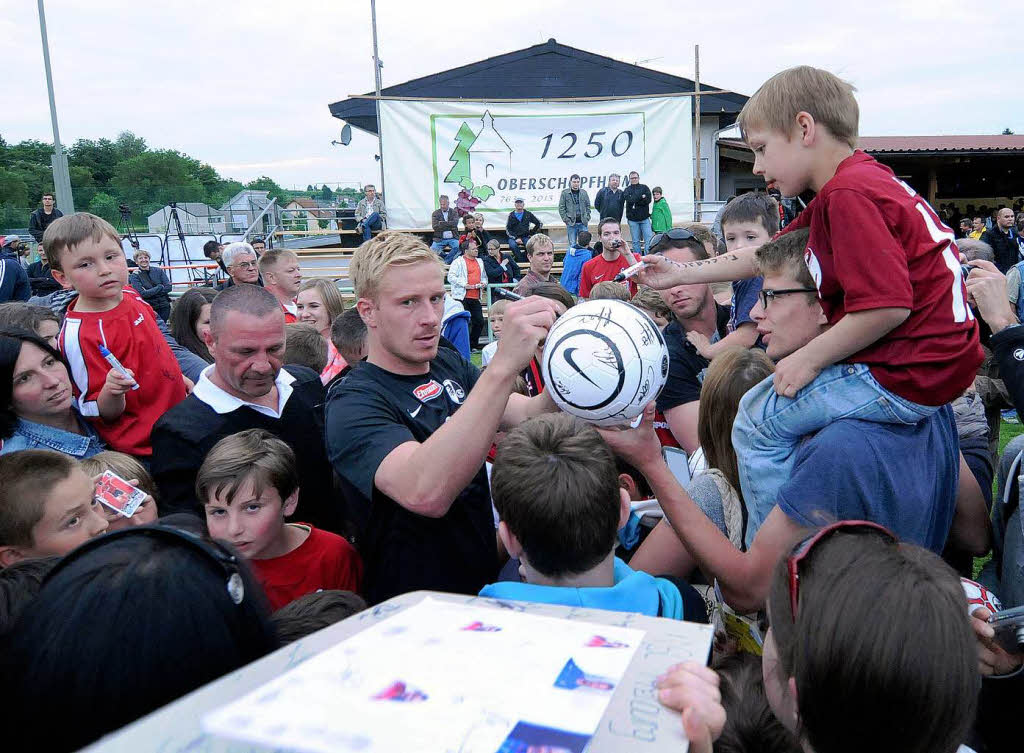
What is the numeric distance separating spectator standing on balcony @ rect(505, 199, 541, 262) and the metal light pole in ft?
35.3

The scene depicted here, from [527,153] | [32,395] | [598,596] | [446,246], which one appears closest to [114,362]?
[32,395]

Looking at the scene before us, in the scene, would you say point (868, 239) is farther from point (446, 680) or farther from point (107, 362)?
point (107, 362)

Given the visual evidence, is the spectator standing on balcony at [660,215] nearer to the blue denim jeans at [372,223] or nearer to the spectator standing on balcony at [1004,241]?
the spectator standing on balcony at [1004,241]

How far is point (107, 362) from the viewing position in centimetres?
407

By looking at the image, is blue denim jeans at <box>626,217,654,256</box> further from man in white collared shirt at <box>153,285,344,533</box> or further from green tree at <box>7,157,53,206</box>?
green tree at <box>7,157,53,206</box>

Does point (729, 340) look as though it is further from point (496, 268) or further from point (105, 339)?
point (496, 268)

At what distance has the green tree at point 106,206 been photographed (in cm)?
2514

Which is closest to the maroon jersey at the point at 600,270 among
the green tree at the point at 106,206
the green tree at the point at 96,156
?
the green tree at the point at 106,206

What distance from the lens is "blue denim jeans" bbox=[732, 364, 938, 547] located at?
2.20m

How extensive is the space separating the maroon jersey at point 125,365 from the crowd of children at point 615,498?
0.11ft

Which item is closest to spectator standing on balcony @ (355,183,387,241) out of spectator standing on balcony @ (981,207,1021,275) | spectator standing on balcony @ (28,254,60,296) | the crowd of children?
spectator standing on balcony @ (28,254,60,296)

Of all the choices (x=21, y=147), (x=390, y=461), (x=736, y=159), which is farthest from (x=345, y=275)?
(x=21, y=147)

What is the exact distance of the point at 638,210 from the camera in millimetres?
16984

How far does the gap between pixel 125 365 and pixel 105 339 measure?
192mm
